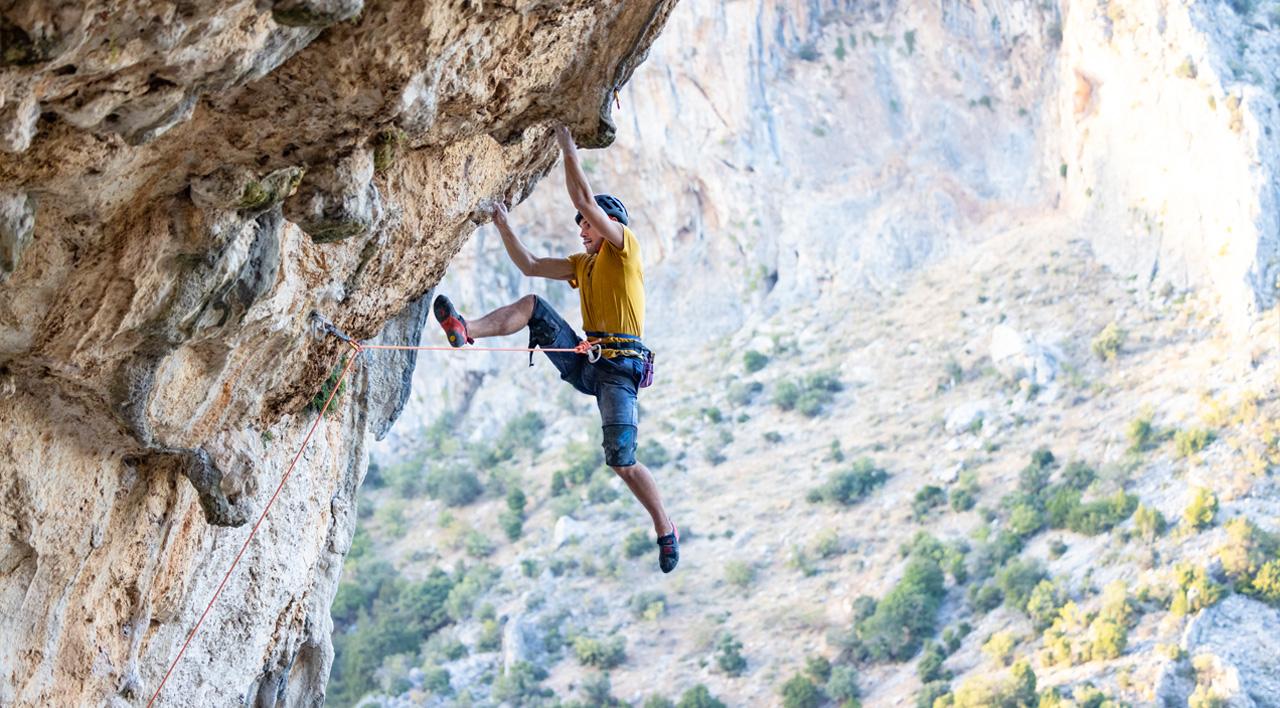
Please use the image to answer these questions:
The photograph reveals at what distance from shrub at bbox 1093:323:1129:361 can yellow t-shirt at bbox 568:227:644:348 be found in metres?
23.4

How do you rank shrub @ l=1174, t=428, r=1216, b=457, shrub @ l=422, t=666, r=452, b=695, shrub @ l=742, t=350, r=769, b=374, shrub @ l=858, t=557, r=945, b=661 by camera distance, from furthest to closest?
shrub @ l=742, t=350, r=769, b=374 → shrub @ l=422, t=666, r=452, b=695 → shrub @ l=1174, t=428, r=1216, b=457 → shrub @ l=858, t=557, r=945, b=661

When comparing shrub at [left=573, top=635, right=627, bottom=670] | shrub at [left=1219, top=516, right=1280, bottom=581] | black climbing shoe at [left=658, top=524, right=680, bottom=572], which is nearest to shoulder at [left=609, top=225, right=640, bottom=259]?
black climbing shoe at [left=658, top=524, right=680, bottom=572]

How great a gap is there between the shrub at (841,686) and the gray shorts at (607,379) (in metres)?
16.6

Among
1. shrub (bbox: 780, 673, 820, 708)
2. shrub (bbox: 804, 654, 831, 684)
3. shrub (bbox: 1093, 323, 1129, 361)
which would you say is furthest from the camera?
shrub (bbox: 1093, 323, 1129, 361)

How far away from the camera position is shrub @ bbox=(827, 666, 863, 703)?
21.5 m

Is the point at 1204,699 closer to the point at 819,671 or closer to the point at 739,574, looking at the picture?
the point at 819,671

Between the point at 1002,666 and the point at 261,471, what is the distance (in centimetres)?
1781

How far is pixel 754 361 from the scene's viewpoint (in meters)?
31.3

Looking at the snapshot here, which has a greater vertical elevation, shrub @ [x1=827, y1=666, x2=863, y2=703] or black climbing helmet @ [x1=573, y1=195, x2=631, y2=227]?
→ shrub @ [x1=827, y1=666, x2=863, y2=703]

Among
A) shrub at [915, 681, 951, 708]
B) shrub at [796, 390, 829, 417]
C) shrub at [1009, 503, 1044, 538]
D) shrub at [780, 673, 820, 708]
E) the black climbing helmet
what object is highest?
shrub at [796, 390, 829, 417]

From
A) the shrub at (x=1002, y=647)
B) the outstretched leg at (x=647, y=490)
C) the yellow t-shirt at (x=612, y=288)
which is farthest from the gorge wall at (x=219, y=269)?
the shrub at (x=1002, y=647)

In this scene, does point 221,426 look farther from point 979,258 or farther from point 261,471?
point 979,258

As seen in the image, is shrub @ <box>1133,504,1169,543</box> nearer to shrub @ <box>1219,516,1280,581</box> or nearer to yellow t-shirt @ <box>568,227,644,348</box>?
shrub @ <box>1219,516,1280,581</box>

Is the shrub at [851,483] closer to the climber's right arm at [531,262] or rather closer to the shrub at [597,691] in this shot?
the shrub at [597,691]
